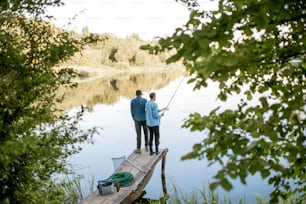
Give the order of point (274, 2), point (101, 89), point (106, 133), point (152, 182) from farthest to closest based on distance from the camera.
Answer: point (101, 89), point (106, 133), point (152, 182), point (274, 2)

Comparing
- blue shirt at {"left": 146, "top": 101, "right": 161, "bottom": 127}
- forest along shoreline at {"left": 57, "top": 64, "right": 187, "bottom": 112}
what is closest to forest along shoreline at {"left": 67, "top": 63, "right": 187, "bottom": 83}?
forest along shoreline at {"left": 57, "top": 64, "right": 187, "bottom": 112}

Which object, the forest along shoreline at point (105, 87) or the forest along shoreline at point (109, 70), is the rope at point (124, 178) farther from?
the forest along shoreline at point (109, 70)

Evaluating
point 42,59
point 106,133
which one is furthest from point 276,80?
point 106,133

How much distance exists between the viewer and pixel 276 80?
3.57 meters

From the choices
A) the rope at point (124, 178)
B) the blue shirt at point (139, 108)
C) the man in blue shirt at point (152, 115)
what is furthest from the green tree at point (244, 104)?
the blue shirt at point (139, 108)

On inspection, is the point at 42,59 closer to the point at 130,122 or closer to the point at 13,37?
the point at 13,37

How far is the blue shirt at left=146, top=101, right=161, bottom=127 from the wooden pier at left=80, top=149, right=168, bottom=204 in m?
1.29

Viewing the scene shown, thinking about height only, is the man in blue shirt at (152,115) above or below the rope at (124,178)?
above

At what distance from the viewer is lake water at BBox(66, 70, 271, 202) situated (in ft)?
43.9

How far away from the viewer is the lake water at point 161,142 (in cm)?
1338

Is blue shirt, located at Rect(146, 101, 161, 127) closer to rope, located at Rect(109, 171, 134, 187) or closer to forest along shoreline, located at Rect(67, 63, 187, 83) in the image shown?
rope, located at Rect(109, 171, 134, 187)

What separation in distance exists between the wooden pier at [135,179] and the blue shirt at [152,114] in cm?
129

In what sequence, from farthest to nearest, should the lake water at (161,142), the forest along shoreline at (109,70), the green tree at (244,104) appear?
the forest along shoreline at (109,70) → the lake water at (161,142) → the green tree at (244,104)

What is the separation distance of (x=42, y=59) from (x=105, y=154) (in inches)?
590
